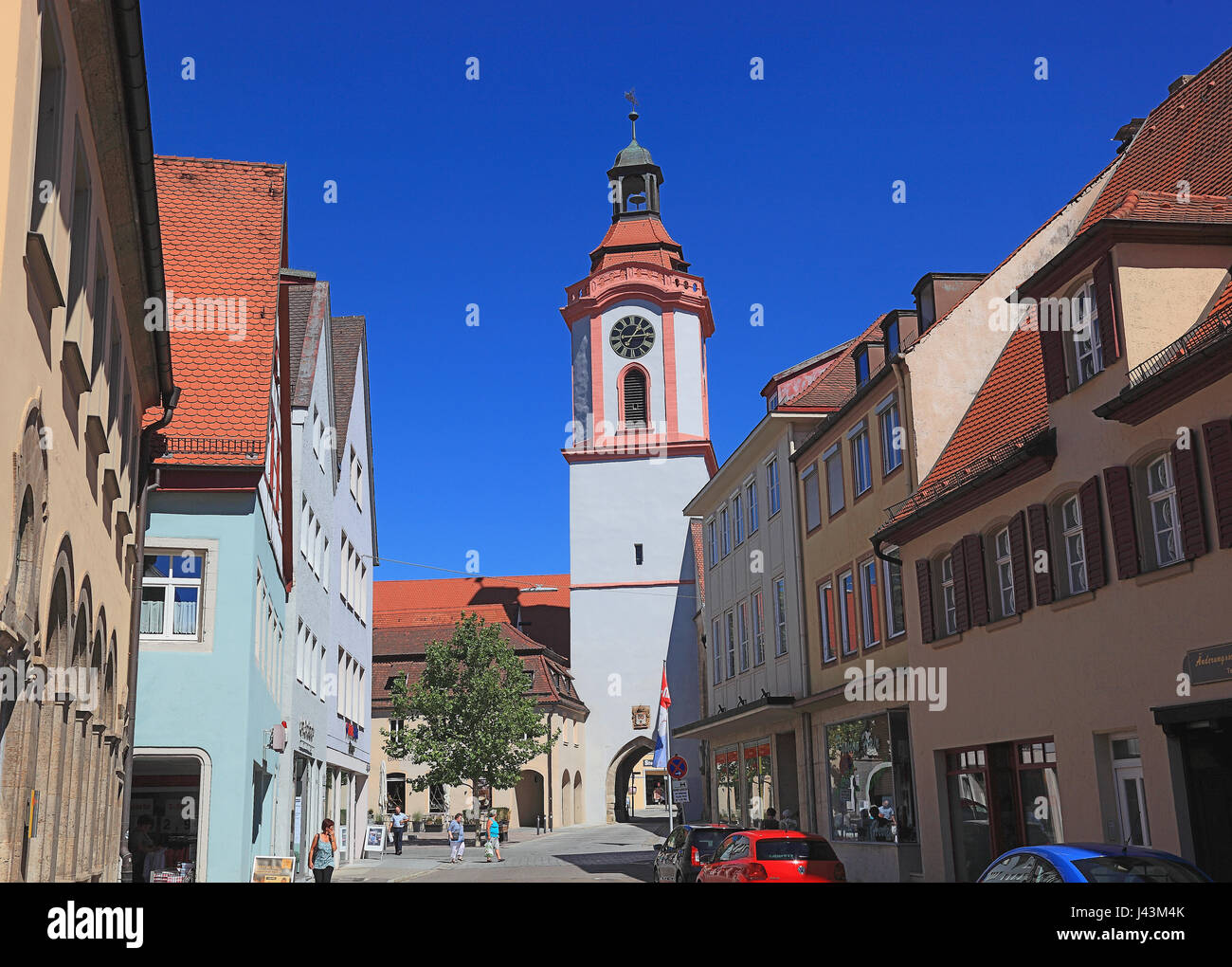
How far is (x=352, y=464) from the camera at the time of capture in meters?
40.8

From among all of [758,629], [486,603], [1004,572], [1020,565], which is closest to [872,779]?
[1004,572]

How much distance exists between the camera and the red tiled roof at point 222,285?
73.5 feet

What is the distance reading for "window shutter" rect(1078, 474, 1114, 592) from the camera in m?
16.2

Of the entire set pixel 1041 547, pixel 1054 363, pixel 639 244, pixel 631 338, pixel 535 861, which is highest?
pixel 639 244

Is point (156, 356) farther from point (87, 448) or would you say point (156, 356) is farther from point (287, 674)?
point (287, 674)

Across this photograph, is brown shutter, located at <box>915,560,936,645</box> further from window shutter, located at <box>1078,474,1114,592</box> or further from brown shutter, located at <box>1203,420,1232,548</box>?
brown shutter, located at <box>1203,420,1232,548</box>

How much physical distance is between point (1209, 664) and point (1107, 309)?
4750mm

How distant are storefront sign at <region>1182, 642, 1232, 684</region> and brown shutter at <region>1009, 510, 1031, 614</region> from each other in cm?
420

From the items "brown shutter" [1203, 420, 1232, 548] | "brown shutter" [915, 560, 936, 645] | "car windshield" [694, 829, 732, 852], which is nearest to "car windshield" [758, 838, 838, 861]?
"car windshield" [694, 829, 732, 852]

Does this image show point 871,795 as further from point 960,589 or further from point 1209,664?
point 1209,664

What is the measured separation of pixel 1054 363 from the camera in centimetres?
1762

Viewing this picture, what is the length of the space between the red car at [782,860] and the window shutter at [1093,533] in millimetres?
5202
